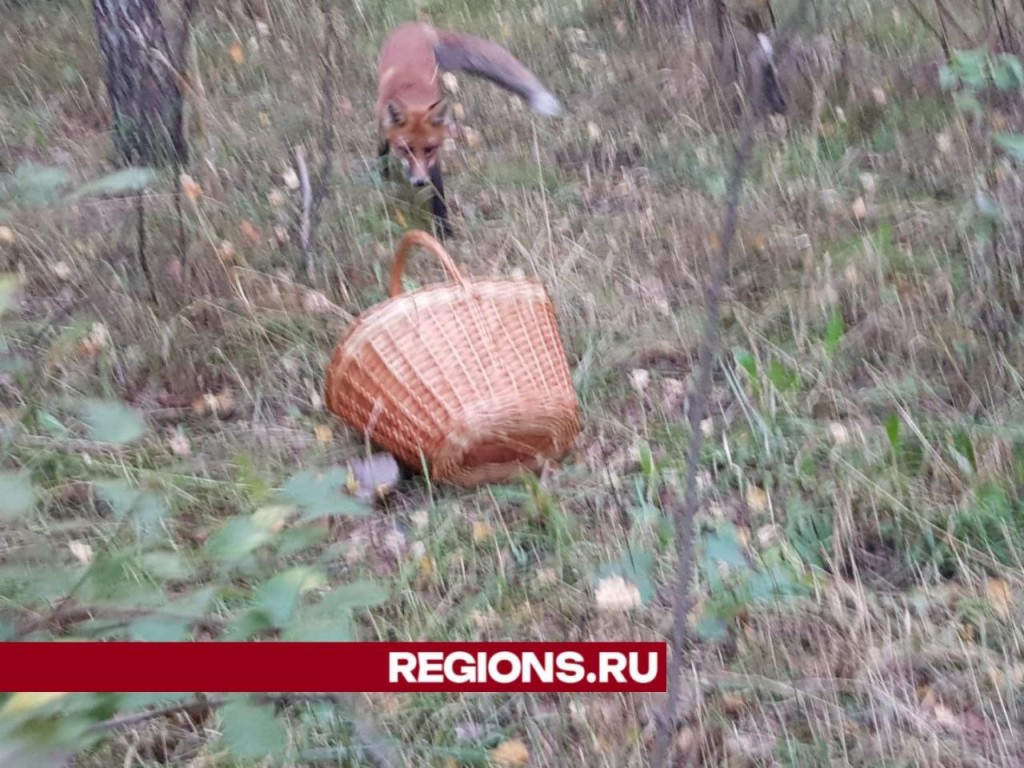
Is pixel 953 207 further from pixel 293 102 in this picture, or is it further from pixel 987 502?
pixel 293 102

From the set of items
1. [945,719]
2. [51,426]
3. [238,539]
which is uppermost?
[238,539]

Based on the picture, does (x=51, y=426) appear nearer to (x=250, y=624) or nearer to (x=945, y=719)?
(x=250, y=624)

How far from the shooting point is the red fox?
359cm

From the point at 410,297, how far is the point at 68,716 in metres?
1.62

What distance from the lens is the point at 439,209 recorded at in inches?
139

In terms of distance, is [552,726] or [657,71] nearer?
[552,726]

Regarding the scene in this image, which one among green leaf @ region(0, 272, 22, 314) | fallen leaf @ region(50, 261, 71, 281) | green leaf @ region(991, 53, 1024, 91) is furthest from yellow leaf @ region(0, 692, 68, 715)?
green leaf @ region(991, 53, 1024, 91)

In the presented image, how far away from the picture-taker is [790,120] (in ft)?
12.1

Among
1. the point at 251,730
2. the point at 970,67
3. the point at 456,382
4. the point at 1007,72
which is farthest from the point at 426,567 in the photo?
the point at 1007,72

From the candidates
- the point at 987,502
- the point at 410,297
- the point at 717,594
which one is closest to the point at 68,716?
the point at 717,594

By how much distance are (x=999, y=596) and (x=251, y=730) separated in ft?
5.34

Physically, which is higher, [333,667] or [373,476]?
[333,667]

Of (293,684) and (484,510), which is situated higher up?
(293,684)

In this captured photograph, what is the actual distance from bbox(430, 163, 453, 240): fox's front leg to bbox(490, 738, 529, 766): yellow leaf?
7.03 ft
